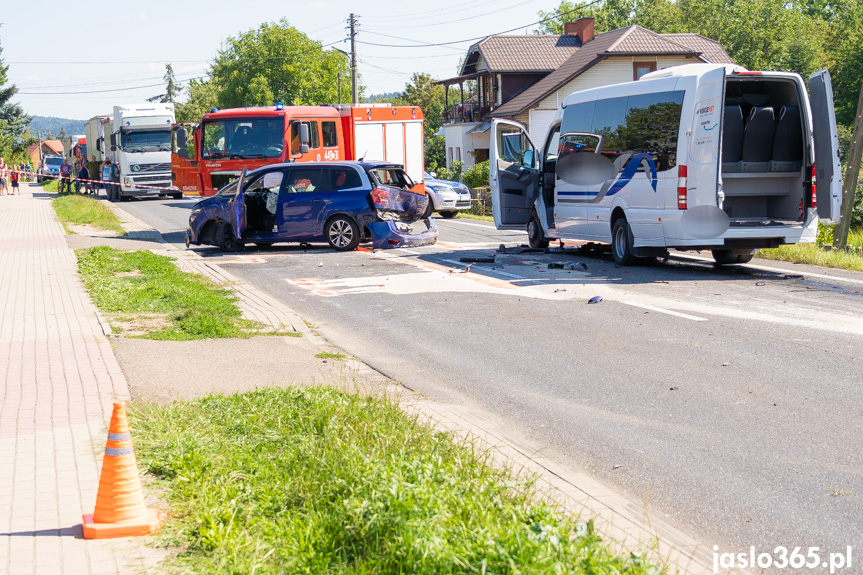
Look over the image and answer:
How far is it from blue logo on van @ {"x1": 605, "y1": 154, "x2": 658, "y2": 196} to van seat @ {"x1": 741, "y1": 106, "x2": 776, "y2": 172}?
1317 mm

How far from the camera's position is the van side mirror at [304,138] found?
23344mm

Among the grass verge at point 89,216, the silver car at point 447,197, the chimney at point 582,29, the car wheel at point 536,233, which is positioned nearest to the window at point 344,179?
the car wheel at point 536,233

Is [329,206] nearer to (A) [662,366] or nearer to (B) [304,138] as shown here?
(B) [304,138]

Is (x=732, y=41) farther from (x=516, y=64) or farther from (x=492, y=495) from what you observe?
(x=492, y=495)

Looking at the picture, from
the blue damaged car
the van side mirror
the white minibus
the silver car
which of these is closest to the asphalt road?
the white minibus

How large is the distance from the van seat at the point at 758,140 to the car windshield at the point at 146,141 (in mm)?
33714

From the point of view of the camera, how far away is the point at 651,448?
6156 mm

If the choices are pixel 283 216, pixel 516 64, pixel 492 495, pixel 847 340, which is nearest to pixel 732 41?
pixel 516 64

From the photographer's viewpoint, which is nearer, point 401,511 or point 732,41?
point 401,511

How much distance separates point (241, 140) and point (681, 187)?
12970 mm

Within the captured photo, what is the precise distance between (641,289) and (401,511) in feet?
30.5

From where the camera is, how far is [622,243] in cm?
1545

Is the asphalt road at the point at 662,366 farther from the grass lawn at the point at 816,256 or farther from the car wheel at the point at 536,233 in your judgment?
the car wheel at the point at 536,233

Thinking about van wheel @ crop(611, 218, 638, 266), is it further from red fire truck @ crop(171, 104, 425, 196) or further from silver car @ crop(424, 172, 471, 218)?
silver car @ crop(424, 172, 471, 218)
